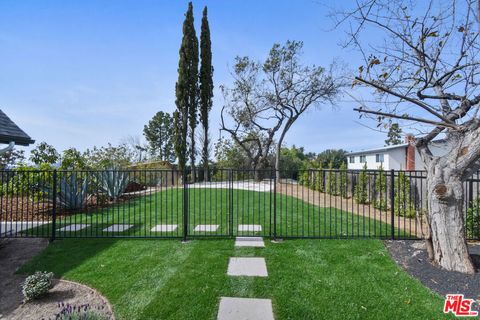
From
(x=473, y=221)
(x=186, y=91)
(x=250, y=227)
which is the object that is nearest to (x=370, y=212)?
(x=473, y=221)

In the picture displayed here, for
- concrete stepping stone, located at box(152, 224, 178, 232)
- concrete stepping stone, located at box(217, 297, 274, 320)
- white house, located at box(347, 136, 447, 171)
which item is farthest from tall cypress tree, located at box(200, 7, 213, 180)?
concrete stepping stone, located at box(217, 297, 274, 320)

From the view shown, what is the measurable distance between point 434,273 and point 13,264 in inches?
243

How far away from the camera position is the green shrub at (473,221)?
4836 millimetres

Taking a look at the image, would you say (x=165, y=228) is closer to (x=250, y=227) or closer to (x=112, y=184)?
(x=250, y=227)

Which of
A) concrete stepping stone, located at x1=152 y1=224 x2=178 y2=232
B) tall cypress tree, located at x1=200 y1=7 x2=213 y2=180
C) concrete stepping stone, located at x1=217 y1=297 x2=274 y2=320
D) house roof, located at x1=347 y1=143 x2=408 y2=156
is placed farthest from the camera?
house roof, located at x1=347 y1=143 x2=408 y2=156

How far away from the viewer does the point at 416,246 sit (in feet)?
14.2

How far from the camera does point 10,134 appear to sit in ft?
14.7

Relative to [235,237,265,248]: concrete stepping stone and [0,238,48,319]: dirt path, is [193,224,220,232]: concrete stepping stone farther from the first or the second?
[0,238,48,319]: dirt path

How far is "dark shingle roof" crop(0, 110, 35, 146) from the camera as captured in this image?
173 inches

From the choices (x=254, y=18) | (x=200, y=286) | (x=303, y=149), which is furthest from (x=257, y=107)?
(x=303, y=149)

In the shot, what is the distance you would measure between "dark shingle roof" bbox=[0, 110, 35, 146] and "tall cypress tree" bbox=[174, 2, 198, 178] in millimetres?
13490

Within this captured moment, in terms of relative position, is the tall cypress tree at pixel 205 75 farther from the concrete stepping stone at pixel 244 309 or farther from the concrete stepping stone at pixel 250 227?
the concrete stepping stone at pixel 244 309

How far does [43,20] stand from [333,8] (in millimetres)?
5999

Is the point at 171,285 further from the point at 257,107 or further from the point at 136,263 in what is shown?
the point at 257,107
